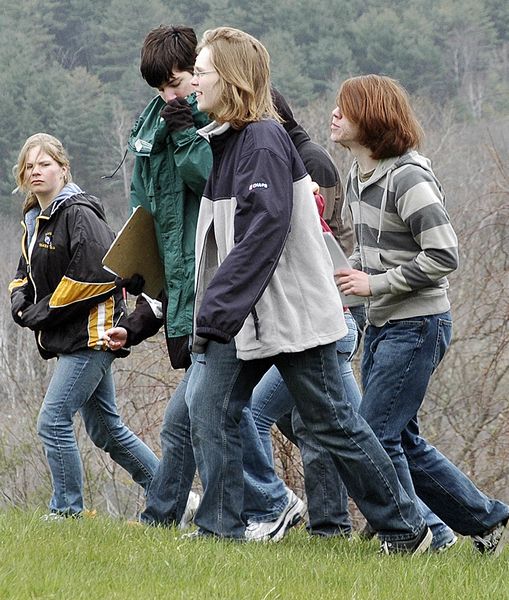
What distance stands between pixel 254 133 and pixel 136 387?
36.9ft

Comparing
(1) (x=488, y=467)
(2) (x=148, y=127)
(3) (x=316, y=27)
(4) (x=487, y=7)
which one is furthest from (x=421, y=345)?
(4) (x=487, y=7)

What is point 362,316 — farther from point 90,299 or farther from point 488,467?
point 488,467

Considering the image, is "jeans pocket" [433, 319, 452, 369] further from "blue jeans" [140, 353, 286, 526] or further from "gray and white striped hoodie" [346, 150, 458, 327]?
"blue jeans" [140, 353, 286, 526]

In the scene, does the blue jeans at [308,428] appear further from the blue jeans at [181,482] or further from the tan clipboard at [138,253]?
the tan clipboard at [138,253]

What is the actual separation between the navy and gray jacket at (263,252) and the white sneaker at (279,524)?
4.39 feet

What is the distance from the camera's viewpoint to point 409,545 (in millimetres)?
5016

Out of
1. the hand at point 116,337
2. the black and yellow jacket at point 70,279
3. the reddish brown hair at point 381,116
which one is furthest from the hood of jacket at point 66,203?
the reddish brown hair at point 381,116

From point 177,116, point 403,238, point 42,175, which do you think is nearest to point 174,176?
point 177,116

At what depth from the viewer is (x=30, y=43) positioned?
52.1 m

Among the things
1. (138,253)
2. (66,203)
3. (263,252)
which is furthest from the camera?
(66,203)

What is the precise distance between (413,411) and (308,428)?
1.77ft

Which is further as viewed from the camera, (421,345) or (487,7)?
(487,7)

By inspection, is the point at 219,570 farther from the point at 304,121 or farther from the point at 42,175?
the point at 304,121

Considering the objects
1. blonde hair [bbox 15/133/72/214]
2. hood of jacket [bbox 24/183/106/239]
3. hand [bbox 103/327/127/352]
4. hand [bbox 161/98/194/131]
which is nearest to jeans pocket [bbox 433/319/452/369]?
hand [bbox 161/98/194/131]
